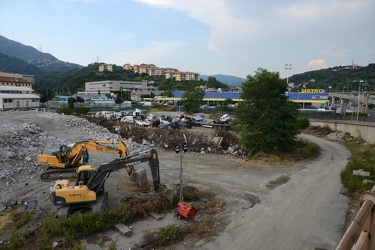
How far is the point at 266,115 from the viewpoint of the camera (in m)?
19.8

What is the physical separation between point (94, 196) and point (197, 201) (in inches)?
183

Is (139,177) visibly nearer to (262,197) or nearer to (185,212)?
(185,212)

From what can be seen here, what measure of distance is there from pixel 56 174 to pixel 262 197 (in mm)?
10917

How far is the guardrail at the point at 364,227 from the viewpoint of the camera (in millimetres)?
1744

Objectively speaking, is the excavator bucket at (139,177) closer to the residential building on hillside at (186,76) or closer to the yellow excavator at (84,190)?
the yellow excavator at (84,190)

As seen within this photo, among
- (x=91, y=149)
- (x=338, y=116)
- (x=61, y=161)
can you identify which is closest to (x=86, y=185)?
(x=91, y=149)

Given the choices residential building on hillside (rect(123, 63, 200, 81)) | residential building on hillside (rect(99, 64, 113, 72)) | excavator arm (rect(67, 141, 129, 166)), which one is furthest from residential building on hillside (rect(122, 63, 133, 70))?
excavator arm (rect(67, 141, 129, 166))

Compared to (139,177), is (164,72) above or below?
above

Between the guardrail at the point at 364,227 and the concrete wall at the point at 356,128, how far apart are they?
91.5ft

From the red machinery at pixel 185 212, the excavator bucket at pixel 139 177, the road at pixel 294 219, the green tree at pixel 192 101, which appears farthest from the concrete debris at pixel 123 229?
the green tree at pixel 192 101

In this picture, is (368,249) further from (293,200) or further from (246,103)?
(246,103)

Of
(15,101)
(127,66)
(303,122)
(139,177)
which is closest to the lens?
(139,177)

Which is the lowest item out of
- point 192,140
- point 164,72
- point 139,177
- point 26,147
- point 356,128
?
point 139,177

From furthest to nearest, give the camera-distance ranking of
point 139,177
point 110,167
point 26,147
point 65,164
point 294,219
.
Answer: point 26,147 → point 65,164 → point 139,177 → point 110,167 → point 294,219
